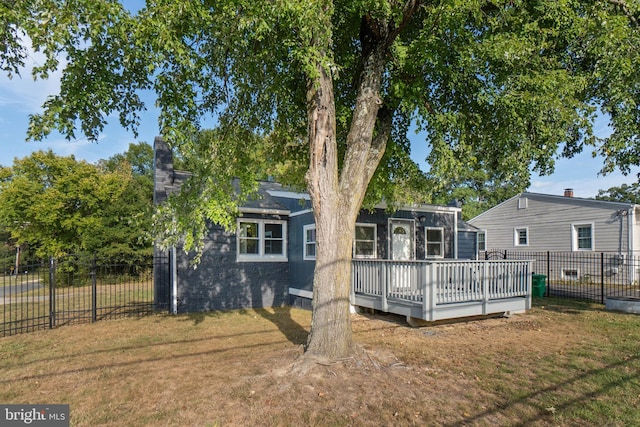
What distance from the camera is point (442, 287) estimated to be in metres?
8.14

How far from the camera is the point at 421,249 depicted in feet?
40.0

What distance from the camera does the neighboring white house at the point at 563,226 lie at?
16156 millimetres

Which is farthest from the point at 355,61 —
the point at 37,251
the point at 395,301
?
the point at 37,251

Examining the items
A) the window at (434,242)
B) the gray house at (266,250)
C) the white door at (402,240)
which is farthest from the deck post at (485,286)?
the window at (434,242)

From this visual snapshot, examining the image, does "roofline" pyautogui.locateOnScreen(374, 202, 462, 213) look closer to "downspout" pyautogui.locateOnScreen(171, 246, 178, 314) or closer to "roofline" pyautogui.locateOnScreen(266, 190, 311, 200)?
"roofline" pyautogui.locateOnScreen(266, 190, 311, 200)

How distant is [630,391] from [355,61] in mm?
6757

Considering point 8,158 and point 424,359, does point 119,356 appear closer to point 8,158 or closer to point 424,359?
point 424,359

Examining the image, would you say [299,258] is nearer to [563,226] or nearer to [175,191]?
[175,191]

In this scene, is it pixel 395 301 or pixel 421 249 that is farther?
pixel 421 249

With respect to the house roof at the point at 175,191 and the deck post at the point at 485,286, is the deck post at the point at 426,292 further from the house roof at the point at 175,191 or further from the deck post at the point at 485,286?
the house roof at the point at 175,191

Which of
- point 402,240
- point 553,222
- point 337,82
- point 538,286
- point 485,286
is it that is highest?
point 337,82

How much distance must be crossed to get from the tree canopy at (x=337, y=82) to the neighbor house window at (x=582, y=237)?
464 inches

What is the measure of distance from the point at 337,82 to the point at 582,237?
16.5 meters

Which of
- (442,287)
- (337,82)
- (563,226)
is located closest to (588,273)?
(563,226)
